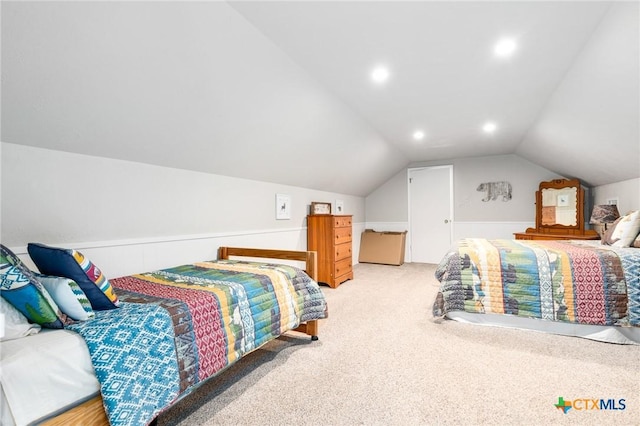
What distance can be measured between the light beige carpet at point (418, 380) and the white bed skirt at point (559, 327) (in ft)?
0.25

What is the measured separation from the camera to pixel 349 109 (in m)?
3.33

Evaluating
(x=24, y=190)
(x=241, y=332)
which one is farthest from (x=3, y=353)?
(x=24, y=190)

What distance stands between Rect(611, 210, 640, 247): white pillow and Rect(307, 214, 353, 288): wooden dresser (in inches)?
115

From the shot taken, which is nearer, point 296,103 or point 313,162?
point 296,103

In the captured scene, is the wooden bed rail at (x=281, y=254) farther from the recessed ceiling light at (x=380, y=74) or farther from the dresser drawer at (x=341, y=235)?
the recessed ceiling light at (x=380, y=74)

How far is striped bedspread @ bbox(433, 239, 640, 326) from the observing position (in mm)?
2303

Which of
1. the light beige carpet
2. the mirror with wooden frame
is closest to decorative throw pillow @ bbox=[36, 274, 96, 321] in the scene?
the light beige carpet

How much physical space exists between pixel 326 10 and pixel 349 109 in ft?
5.28

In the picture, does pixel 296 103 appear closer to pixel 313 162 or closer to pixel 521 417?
pixel 313 162

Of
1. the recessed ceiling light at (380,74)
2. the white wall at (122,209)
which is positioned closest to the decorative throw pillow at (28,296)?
the white wall at (122,209)

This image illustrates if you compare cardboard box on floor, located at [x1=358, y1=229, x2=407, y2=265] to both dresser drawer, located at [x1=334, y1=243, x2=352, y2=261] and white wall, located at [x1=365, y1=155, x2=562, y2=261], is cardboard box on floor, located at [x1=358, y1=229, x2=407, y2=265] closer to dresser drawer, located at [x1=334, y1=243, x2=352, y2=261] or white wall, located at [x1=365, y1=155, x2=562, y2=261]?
white wall, located at [x1=365, y1=155, x2=562, y2=261]

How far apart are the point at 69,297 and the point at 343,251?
348 cm

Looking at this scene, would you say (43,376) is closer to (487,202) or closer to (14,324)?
(14,324)

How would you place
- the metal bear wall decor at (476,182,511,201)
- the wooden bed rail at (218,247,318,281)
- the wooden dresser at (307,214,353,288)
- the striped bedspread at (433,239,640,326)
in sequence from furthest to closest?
1. the metal bear wall decor at (476,182,511,201)
2. the wooden dresser at (307,214,353,288)
3. the wooden bed rail at (218,247,318,281)
4. the striped bedspread at (433,239,640,326)
